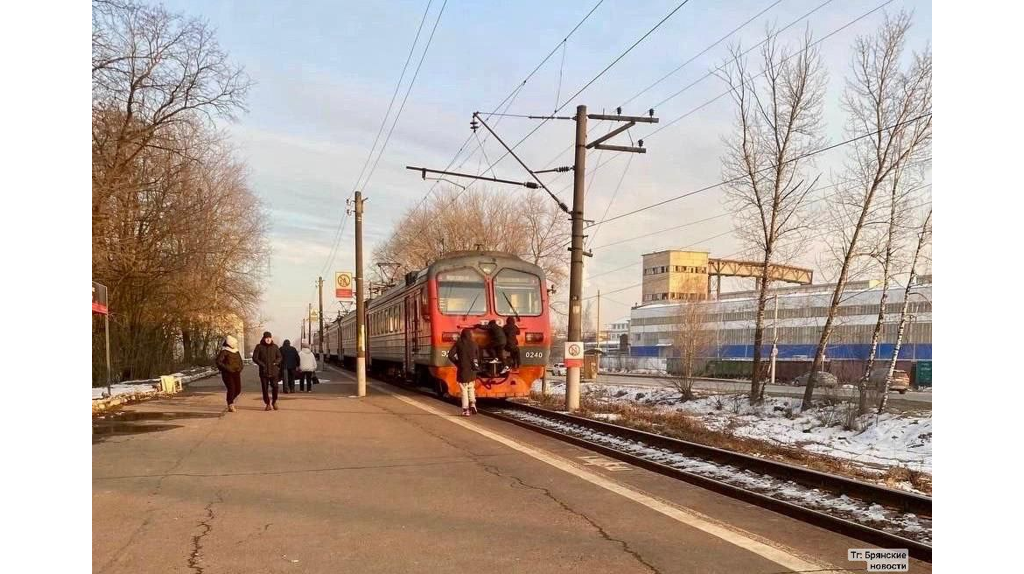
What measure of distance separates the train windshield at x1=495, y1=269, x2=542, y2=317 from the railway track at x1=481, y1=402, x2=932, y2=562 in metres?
5.65

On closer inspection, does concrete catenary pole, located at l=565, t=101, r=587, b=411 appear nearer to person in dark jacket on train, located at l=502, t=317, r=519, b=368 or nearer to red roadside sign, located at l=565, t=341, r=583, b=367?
red roadside sign, located at l=565, t=341, r=583, b=367

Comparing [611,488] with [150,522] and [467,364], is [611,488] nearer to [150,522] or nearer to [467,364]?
[150,522]

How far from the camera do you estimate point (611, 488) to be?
7.01 meters

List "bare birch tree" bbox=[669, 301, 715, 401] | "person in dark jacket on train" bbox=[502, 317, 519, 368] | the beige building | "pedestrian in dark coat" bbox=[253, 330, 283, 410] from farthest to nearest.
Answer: the beige building → "bare birch tree" bbox=[669, 301, 715, 401] → "person in dark jacket on train" bbox=[502, 317, 519, 368] → "pedestrian in dark coat" bbox=[253, 330, 283, 410]

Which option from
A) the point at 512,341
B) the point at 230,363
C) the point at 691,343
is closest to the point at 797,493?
the point at 512,341

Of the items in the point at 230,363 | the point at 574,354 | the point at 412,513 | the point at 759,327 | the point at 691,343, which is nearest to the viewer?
the point at 412,513

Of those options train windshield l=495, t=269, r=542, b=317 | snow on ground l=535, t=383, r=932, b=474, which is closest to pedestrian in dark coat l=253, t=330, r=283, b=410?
Result: train windshield l=495, t=269, r=542, b=317

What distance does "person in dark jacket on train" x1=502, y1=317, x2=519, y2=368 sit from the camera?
15.5 meters

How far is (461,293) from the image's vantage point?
52.8 ft

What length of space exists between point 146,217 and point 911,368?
36.7 metres

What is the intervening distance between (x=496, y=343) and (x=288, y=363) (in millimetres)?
7470

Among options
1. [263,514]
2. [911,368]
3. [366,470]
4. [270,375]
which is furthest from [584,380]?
[263,514]

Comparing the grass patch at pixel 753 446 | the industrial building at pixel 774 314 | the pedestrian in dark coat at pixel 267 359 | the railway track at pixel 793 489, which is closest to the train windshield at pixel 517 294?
the grass patch at pixel 753 446

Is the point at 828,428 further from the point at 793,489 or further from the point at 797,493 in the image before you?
the point at 797,493
